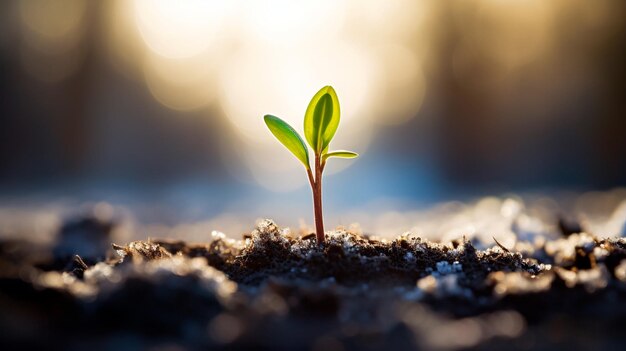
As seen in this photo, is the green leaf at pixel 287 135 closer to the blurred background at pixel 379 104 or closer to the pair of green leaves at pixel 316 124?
the pair of green leaves at pixel 316 124

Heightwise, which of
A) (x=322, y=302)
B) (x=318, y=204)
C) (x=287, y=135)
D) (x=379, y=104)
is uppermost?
(x=379, y=104)

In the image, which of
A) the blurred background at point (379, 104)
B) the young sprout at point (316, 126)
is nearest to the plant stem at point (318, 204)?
the young sprout at point (316, 126)

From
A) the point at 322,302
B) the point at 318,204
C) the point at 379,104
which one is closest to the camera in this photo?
the point at 322,302

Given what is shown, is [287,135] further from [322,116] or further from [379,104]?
[379,104]

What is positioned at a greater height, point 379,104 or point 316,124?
point 379,104

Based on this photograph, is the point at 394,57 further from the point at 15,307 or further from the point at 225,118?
the point at 15,307

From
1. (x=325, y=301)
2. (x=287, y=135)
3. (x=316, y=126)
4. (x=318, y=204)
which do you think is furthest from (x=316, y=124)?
(x=325, y=301)

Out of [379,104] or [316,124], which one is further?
[379,104]

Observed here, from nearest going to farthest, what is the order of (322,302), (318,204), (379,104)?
(322,302), (318,204), (379,104)

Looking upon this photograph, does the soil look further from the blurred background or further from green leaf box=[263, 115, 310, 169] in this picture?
the blurred background
